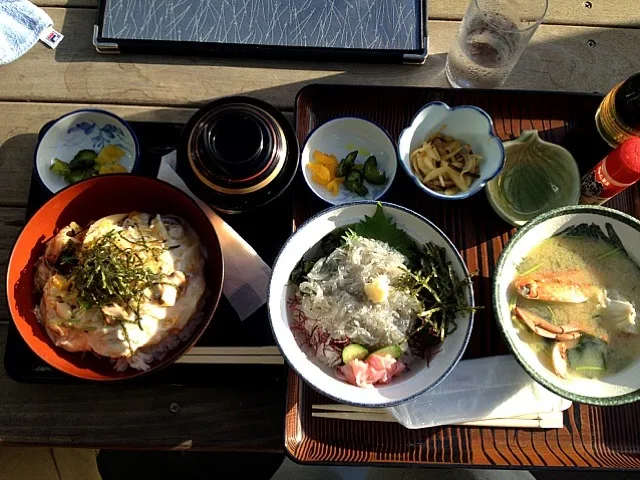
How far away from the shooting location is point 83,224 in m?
1.45

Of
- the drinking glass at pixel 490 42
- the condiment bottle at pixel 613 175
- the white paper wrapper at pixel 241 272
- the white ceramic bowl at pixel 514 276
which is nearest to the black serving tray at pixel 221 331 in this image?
the white paper wrapper at pixel 241 272

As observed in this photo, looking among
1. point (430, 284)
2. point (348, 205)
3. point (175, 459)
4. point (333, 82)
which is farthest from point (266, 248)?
point (175, 459)

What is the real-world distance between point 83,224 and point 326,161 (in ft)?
2.20

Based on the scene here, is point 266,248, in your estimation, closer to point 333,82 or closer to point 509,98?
point 333,82

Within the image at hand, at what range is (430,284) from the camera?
1344mm

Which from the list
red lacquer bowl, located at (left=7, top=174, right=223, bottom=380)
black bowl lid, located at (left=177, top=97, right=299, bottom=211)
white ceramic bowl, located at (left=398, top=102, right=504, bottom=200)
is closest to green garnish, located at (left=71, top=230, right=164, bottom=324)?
red lacquer bowl, located at (left=7, top=174, right=223, bottom=380)

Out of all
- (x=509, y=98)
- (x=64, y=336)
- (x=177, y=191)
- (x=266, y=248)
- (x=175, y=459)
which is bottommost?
(x=175, y=459)

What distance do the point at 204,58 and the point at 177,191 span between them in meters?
0.57

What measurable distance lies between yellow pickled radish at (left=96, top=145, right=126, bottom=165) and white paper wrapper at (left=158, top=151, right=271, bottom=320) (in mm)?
333

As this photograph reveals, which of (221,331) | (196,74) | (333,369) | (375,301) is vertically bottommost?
(221,331)

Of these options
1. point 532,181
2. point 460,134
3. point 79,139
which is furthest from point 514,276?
point 79,139

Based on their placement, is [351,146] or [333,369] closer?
[333,369]

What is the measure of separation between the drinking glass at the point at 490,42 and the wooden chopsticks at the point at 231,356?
0.99 metres

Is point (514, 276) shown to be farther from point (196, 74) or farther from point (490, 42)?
point (196, 74)
